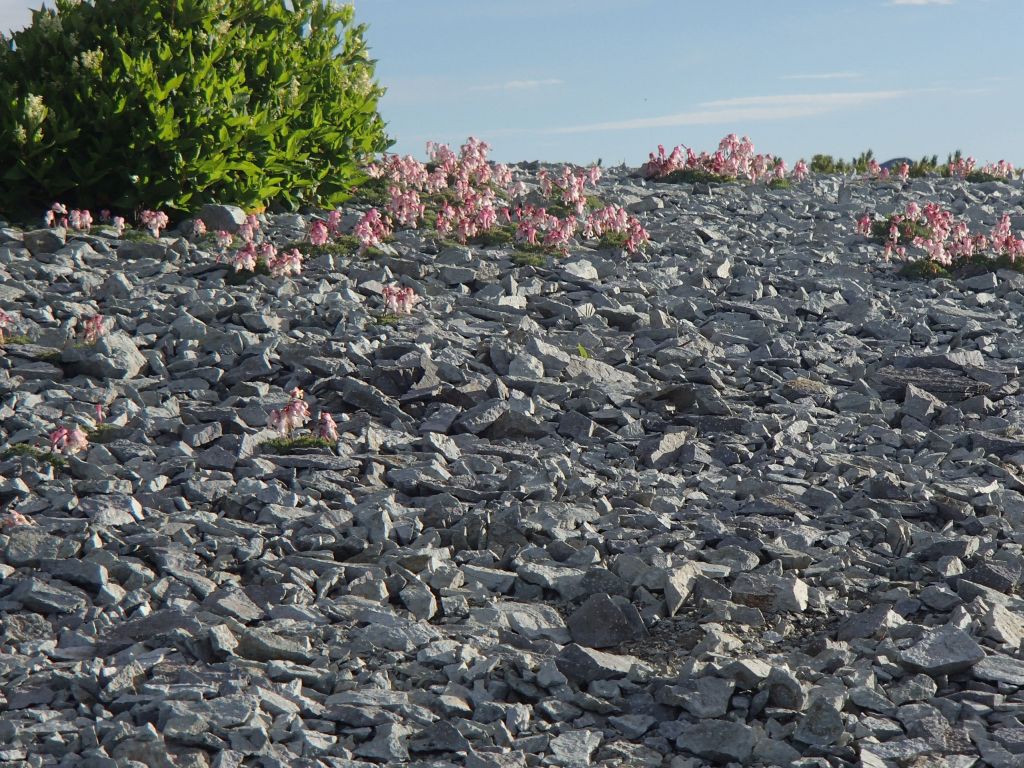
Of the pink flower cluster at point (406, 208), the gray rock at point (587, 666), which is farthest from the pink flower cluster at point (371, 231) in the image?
the gray rock at point (587, 666)

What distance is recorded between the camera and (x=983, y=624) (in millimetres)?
5691

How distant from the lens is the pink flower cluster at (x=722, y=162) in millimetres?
18578

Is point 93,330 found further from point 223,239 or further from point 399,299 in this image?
point 223,239

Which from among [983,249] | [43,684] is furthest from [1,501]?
[983,249]

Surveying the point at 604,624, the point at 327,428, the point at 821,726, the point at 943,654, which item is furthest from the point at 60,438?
the point at 943,654

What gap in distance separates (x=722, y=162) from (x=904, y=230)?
3.96 meters

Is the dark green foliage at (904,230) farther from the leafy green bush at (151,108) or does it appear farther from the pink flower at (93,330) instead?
the pink flower at (93,330)

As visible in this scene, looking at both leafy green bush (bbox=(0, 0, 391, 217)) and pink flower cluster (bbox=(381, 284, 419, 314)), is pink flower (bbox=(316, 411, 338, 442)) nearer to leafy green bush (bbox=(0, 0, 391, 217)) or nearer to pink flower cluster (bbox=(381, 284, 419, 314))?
pink flower cluster (bbox=(381, 284, 419, 314))

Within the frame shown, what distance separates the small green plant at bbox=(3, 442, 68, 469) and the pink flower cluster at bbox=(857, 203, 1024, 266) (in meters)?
→ 10.7

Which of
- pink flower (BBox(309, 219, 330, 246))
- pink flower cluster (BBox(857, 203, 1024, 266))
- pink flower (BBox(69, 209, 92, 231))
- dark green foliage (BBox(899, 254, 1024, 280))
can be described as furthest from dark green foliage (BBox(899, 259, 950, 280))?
pink flower (BBox(69, 209, 92, 231))

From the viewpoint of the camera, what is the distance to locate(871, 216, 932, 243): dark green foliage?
50.5ft

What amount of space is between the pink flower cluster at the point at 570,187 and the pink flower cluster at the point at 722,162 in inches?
71.6

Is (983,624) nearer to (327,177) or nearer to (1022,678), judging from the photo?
(1022,678)

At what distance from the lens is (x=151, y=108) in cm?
1180
